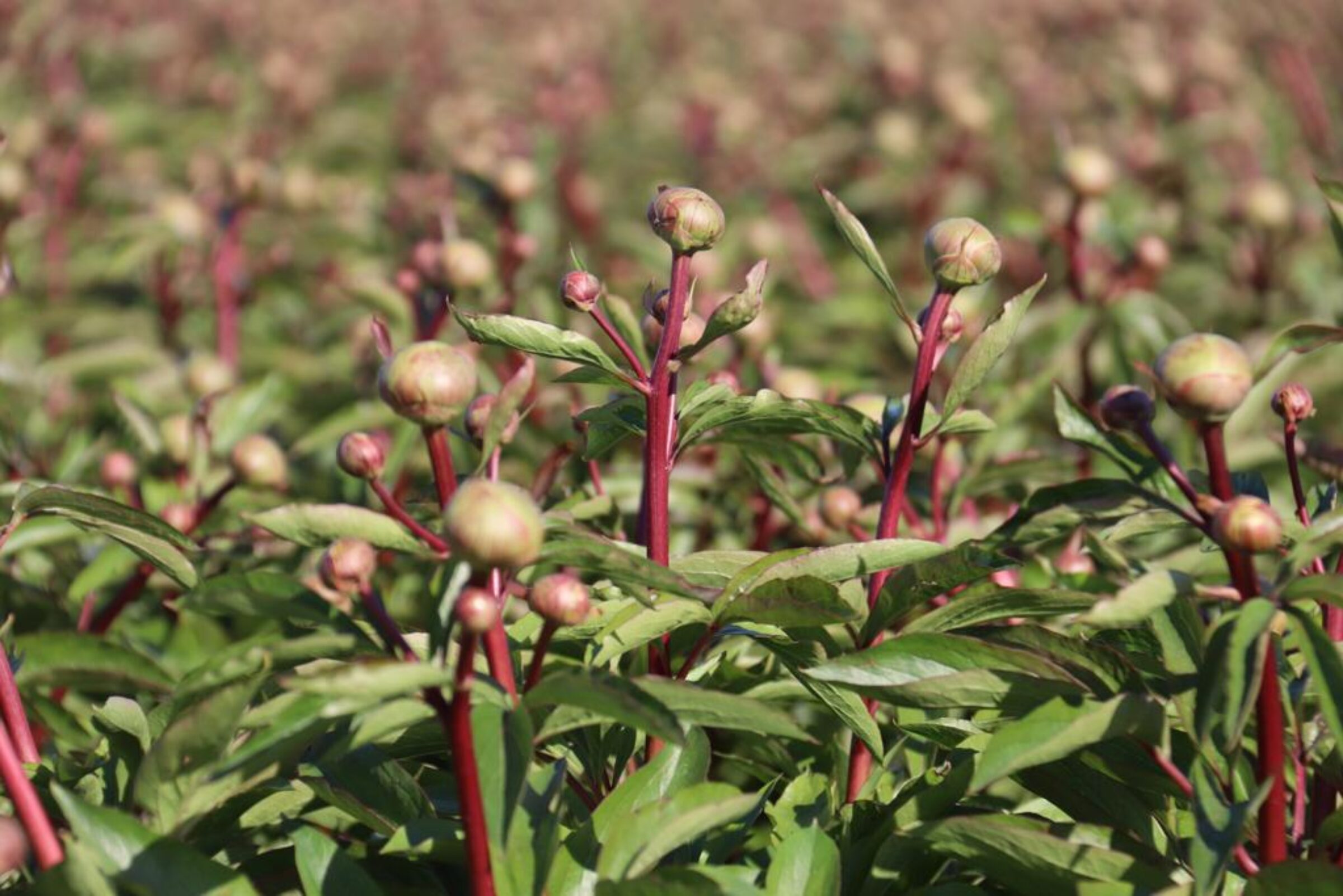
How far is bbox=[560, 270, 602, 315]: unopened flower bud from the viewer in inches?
38.8

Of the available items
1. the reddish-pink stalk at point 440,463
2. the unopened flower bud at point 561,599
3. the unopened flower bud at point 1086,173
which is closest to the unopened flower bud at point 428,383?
the reddish-pink stalk at point 440,463

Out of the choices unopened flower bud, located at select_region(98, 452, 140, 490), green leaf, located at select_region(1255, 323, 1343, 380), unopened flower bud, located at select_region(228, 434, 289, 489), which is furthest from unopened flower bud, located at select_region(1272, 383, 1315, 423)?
unopened flower bud, located at select_region(98, 452, 140, 490)

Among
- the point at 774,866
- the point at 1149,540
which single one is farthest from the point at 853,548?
the point at 1149,540

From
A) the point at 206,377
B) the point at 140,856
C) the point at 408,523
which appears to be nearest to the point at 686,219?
the point at 408,523

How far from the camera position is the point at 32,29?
10.8ft

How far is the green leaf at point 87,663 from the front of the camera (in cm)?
124

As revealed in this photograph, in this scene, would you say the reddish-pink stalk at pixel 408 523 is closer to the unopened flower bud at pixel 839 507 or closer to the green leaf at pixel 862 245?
the green leaf at pixel 862 245

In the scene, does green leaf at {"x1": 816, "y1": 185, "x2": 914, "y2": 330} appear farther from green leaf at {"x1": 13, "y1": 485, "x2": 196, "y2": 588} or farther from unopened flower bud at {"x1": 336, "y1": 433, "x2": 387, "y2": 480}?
green leaf at {"x1": 13, "y1": 485, "x2": 196, "y2": 588}

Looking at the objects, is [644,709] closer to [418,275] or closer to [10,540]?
[10,540]

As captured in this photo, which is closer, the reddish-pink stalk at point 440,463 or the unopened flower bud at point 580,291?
the reddish-pink stalk at point 440,463

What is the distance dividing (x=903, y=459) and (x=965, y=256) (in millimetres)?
164

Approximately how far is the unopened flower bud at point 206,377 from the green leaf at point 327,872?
1.12 meters

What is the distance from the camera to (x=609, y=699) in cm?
80

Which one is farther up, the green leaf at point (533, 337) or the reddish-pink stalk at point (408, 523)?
the green leaf at point (533, 337)
